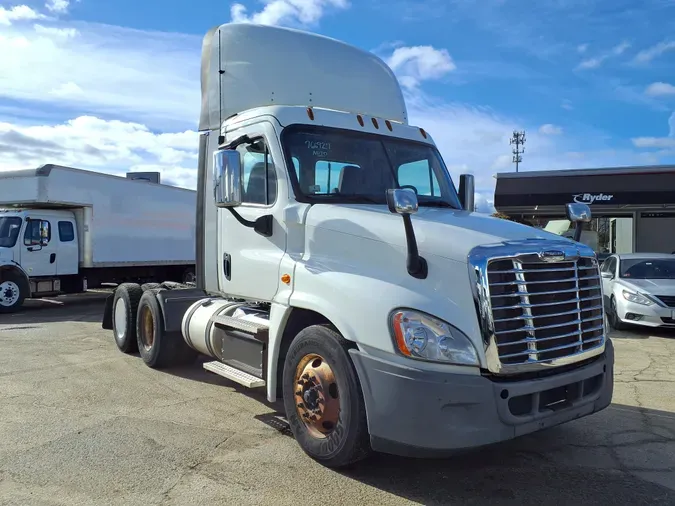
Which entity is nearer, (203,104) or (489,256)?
(489,256)

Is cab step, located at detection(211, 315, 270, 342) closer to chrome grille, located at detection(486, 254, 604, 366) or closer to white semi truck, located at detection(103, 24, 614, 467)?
white semi truck, located at detection(103, 24, 614, 467)

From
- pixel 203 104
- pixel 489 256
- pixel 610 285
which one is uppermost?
pixel 203 104

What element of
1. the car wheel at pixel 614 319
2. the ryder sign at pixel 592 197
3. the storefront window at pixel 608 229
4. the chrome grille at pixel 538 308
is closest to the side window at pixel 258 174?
the chrome grille at pixel 538 308

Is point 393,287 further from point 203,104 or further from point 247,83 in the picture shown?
point 203,104

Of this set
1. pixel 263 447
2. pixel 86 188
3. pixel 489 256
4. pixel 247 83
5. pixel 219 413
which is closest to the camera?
pixel 489 256

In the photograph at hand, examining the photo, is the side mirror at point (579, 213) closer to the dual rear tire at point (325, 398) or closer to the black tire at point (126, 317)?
the dual rear tire at point (325, 398)

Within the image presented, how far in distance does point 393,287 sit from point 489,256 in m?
0.64

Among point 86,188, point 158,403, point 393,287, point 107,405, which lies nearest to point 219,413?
point 158,403

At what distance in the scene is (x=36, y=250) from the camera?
46.6ft

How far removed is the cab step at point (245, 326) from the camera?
4855 millimetres

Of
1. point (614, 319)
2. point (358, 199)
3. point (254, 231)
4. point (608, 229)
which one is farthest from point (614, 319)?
point (608, 229)

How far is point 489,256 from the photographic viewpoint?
359cm

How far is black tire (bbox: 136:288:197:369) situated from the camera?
7004mm

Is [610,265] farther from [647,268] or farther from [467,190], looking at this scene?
[467,190]
